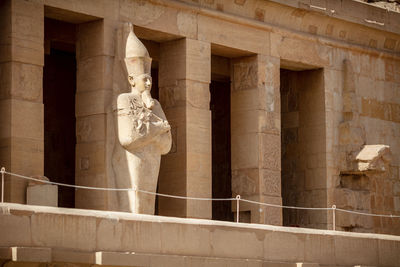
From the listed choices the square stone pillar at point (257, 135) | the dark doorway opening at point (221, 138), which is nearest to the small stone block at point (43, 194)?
the square stone pillar at point (257, 135)

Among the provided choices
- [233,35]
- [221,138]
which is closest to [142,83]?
[233,35]

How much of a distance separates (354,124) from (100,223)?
797 cm

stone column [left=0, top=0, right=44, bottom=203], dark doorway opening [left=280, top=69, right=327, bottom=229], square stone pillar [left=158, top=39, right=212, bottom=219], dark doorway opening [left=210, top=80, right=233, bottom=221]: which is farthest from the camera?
dark doorway opening [left=210, top=80, right=233, bottom=221]

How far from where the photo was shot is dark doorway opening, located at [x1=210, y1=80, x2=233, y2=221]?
20.4m

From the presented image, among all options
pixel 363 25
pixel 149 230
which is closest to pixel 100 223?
pixel 149 230

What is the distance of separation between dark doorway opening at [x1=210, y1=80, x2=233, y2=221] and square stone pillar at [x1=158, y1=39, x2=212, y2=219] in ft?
11.8

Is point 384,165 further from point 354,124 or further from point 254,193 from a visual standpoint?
point 254,193

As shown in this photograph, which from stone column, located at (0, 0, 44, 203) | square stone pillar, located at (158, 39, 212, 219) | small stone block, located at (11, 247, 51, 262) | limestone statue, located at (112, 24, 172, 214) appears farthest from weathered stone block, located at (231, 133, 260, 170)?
small stone block, located at (11, 247, 51, 262)

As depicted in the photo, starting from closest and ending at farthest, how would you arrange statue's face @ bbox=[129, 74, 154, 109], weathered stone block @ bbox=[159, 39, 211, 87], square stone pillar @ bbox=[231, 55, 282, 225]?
statue's face @ bbox=[129, 74, 154, 109] < weathered stone block @ bbox=[159, 39, 211, 87] < square stone pillar @ bbox=[231, 55, 282, 225]

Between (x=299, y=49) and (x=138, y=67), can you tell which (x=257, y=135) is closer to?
(x=299, y=49)

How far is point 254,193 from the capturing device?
1733 cm

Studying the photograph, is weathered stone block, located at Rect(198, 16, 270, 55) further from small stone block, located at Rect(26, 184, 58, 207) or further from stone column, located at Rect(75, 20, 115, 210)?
small stone block, located at Rect(26, 184, 58, 207)

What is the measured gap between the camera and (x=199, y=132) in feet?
54.4

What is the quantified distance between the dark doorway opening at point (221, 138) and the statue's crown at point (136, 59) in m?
5.27
